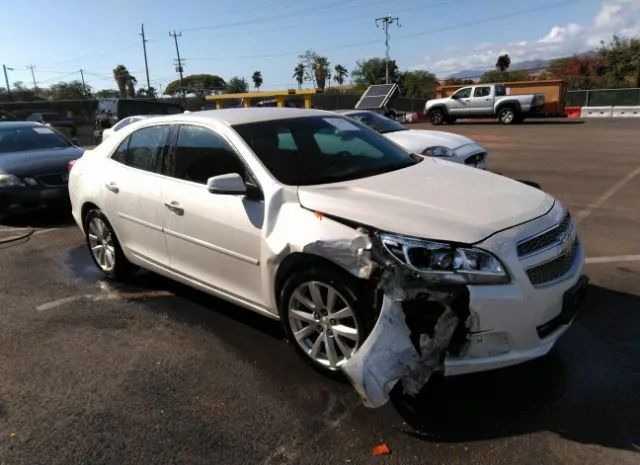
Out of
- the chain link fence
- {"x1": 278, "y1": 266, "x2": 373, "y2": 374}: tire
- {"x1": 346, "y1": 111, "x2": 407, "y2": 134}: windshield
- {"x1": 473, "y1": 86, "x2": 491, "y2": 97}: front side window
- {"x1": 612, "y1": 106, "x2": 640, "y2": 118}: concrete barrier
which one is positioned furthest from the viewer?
the chain link fence

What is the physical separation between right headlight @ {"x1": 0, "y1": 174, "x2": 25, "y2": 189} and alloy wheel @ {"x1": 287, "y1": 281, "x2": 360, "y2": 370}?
6154 mm

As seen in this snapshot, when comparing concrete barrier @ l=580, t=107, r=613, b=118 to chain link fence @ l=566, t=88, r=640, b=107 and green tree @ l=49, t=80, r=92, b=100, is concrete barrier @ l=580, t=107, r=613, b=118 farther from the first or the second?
green tree @ l=49, t=80, r=92, b=100

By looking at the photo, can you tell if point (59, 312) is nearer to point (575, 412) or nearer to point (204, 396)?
point (204, 396)

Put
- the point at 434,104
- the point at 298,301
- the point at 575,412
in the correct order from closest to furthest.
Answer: the point at 575,412
the point at 298,301
the point at 434,104

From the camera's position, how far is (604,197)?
7887 mm

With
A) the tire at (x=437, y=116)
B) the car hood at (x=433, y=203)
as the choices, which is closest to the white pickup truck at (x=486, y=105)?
the tire at (x=437, y=116)

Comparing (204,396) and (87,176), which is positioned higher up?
(87,176)

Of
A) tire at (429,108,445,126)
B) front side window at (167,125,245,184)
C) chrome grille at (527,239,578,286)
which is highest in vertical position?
front side window at (167,125,245,184)

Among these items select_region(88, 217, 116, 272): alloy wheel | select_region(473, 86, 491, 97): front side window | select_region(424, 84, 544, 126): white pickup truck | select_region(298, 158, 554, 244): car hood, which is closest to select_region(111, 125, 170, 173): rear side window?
select_region(88, 217, 116, 272): alloy wheel

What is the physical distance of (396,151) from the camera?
4418mm

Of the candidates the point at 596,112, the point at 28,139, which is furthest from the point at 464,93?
the point at 28,139

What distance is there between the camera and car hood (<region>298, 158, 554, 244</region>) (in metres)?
2.85

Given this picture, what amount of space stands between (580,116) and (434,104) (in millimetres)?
9051

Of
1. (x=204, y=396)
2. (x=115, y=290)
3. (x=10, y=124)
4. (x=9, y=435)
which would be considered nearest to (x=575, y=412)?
(x=204, y=396)
